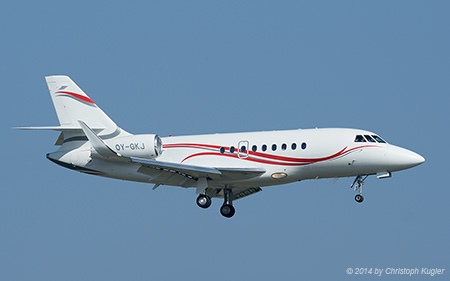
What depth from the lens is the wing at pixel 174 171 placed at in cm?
3466

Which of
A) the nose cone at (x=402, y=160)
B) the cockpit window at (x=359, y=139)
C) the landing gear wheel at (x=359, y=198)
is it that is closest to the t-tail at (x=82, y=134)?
the cockpit window at (x=359, y=139)

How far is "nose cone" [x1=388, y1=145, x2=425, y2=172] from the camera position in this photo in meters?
34.4

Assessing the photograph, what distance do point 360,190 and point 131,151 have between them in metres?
10.7

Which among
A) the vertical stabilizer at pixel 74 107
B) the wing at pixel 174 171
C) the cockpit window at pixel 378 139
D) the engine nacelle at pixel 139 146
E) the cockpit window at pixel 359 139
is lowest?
the wing at pixel 174 171

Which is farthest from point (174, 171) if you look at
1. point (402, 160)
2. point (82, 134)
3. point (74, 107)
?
point (402, 160)

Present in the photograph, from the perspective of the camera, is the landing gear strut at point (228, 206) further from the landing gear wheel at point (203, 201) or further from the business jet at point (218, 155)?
the landing gear wheel at point (203, 201)

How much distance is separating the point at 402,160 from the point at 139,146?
39.3 feet

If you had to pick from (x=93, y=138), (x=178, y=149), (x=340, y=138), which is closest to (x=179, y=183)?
(x=178, y=149)

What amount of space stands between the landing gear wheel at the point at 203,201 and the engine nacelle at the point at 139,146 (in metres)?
2.86

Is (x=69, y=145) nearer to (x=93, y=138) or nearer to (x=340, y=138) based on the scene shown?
(x=93, y=138)

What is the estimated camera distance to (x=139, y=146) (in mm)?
36188

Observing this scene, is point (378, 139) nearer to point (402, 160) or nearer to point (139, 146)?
point (402, 160)

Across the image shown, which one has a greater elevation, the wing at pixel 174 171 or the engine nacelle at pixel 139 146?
the engine nacelle at pixel 139 146

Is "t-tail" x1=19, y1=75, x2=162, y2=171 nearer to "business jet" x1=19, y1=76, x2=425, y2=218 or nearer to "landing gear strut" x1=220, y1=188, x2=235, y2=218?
"business jet" x1=19, y1=76, x2=425, y2=218
